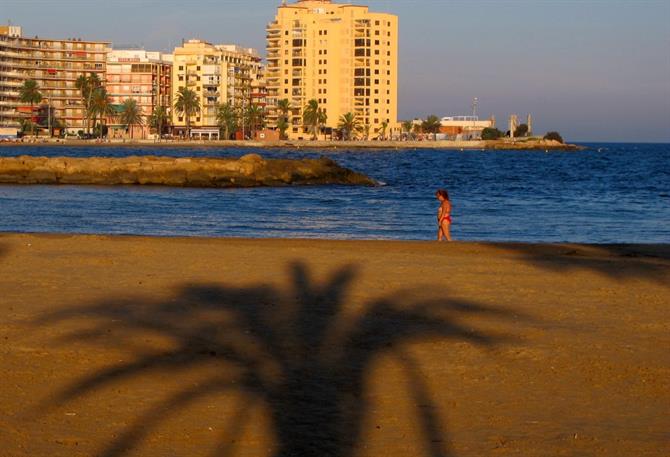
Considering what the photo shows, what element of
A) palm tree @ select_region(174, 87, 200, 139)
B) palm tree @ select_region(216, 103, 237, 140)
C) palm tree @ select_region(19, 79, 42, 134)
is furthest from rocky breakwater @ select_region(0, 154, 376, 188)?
palm tree @ select_region(216, 103, 237, 140)

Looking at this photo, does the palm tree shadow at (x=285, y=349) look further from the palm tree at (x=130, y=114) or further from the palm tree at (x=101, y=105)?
the palm tree at (x=130, y=114)

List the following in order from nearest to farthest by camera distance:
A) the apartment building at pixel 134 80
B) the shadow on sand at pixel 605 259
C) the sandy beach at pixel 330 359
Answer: the sandy beach at pixel 330 359
the shadow on sand at pixel 605 259
the apartment building at pixel 134 80

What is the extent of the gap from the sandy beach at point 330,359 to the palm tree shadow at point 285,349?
3cm

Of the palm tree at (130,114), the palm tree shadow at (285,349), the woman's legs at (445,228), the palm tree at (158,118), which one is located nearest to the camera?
the palm tree shadow at (285,349)

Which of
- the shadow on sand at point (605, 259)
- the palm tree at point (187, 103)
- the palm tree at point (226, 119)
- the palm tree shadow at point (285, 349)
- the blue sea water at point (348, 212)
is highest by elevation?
the palm tree at point (187, 103)

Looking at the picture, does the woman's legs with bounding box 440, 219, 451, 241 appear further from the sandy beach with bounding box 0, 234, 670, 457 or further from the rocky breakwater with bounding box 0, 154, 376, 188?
the rocky breakwater with bounding box 0, 154, 376, 188

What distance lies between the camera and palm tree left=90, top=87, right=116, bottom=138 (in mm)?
182000

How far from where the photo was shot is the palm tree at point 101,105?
18200cm

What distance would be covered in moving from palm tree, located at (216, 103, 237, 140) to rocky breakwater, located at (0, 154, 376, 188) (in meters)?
131

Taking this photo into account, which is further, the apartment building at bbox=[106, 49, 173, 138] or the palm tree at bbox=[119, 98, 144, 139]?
the apartment building at bbox=[106, 49, 173, 138]

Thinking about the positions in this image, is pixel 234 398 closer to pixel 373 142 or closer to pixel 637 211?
pixel 637 211

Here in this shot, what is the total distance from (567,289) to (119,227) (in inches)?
759

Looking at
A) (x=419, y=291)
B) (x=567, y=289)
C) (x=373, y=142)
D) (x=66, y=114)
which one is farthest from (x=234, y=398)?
(x=66, y=114)

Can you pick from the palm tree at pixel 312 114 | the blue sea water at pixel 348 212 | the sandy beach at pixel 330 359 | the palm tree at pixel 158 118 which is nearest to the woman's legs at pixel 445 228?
the blue sea water at pixel 348 212
